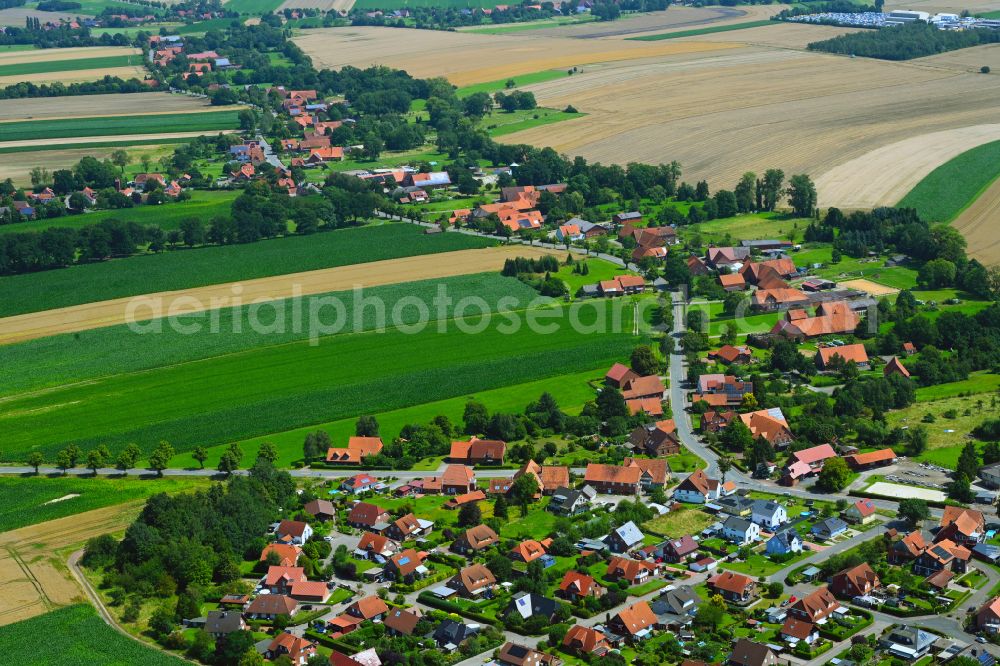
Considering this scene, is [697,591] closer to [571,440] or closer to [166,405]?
[571,440]

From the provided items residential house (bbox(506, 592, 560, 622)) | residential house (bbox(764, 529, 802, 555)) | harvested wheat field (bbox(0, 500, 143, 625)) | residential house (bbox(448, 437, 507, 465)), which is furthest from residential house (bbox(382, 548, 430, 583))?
residential house (bbox(764, 529, 802, 555))

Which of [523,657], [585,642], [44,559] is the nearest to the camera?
[523,657]

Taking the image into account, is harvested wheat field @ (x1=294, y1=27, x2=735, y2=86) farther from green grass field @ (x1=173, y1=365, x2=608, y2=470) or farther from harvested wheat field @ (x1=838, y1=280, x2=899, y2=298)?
green grass field @ (x1=173, y1=365, x2=608, y2=470)

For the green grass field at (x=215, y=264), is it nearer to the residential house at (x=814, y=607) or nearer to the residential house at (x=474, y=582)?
the residential house at (x=474, y=582)

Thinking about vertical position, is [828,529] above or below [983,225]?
below

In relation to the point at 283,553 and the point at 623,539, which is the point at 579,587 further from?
the point at 283,553

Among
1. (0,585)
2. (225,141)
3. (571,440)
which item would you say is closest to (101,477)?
(0,585)

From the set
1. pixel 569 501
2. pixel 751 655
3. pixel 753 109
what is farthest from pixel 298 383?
pixel 753 109
